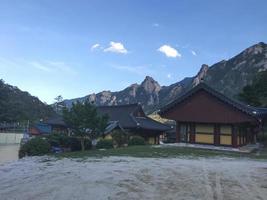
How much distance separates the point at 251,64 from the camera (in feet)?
334

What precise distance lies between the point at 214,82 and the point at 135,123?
215 feet

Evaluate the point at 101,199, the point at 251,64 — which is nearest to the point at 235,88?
the point at 251,64

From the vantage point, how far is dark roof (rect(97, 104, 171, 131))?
48656mm

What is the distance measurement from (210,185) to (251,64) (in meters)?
95.4

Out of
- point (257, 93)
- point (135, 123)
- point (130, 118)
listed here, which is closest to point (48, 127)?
point (130, 118)

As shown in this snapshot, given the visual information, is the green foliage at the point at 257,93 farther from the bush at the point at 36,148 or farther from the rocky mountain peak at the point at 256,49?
the rocky mountain peak at the point at 256,49

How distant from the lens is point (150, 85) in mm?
136125

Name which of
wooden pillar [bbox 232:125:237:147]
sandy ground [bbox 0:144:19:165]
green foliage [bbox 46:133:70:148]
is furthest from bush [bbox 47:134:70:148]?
wooden pillar [bbox 232:125:237:147]

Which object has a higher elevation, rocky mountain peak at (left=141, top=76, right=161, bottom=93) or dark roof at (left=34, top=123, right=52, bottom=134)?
rocky mountain peak at (left=141, top=76, right=161, bottom=93)

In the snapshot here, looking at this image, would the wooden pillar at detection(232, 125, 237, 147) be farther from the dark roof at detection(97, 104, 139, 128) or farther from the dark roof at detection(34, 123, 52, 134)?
the dark roof at detection(34, 123, 52, 134)

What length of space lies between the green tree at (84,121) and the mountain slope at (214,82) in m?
38.1

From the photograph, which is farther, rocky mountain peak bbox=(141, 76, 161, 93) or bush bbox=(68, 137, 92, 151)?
rocky mountain peak bbox=(141, 76, 161, 93)

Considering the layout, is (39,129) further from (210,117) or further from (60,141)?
(210,117)

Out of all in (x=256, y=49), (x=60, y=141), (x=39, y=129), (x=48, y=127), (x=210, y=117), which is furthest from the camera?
(x=256, y=49)
